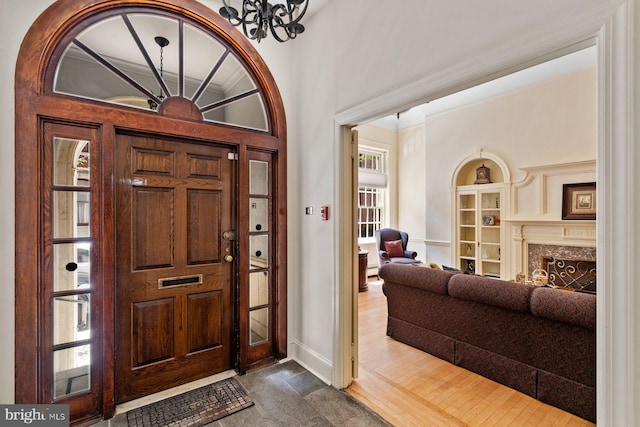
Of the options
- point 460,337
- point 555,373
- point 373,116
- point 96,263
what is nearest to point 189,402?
point 96,263

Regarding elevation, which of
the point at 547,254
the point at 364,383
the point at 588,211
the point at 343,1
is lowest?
the point at 364,383

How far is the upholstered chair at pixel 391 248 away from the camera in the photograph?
6.22m

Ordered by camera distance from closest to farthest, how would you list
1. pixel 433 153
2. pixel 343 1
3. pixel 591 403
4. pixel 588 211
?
pixel 591 403 < pixel 343 1 < pixel 588 211 < pixel 433 153

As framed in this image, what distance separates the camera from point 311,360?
2.82m

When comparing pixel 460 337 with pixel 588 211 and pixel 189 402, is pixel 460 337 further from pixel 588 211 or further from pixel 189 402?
pixel 588 211

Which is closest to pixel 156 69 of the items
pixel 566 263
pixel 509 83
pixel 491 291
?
pixel 491 291

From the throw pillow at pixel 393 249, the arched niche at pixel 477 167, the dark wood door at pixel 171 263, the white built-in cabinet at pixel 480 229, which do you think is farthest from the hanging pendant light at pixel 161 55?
the white built-in cabinet at pixel 480 229

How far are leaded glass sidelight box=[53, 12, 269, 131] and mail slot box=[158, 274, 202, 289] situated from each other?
138 cm

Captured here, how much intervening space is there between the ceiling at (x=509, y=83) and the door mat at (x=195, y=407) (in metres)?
3.96

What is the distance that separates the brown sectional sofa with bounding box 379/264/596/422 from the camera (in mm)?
2148

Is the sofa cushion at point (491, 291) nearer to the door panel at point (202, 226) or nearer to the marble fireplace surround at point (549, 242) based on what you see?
the door panel at point (202, 226)

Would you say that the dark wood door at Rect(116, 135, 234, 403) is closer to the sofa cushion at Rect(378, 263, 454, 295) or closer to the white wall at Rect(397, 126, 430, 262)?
the sofa cushion at Rect(378, 263, 454, 295)

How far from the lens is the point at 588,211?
4.60 m

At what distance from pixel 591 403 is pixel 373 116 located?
2536mm
